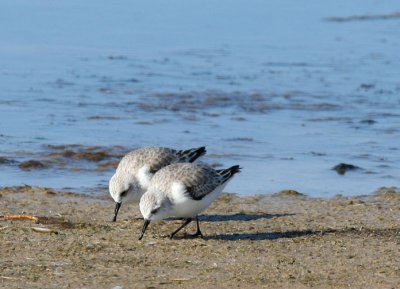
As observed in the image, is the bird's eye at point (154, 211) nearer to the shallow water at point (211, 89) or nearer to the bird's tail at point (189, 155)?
the bird's tail at point (189, 155)

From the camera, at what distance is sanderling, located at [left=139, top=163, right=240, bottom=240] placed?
378 inches

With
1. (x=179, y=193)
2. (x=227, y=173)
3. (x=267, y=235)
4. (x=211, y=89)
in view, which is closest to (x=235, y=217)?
(x=227, y=173)

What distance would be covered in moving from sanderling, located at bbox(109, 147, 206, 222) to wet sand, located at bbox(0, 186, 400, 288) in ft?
0.90

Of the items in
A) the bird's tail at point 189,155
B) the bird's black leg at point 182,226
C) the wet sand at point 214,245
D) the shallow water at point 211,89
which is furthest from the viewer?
the shallow water at point 211,89

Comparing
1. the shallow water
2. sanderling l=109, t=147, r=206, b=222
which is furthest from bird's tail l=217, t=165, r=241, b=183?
the shallow water

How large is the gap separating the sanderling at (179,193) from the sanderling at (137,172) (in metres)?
0.57

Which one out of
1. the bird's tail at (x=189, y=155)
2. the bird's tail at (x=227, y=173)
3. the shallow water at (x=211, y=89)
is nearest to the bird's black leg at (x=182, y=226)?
the bird's tail at (x=227, y=173)

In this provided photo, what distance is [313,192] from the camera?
41.0 ft

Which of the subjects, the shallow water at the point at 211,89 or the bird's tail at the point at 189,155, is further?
the shallow water at the point at 211,89

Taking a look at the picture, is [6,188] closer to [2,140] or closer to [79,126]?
[2,140]

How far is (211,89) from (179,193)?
955 cm

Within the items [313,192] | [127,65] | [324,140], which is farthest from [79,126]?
[127,65]

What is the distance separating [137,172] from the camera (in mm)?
10633

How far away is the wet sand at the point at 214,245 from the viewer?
8125 millimetres
